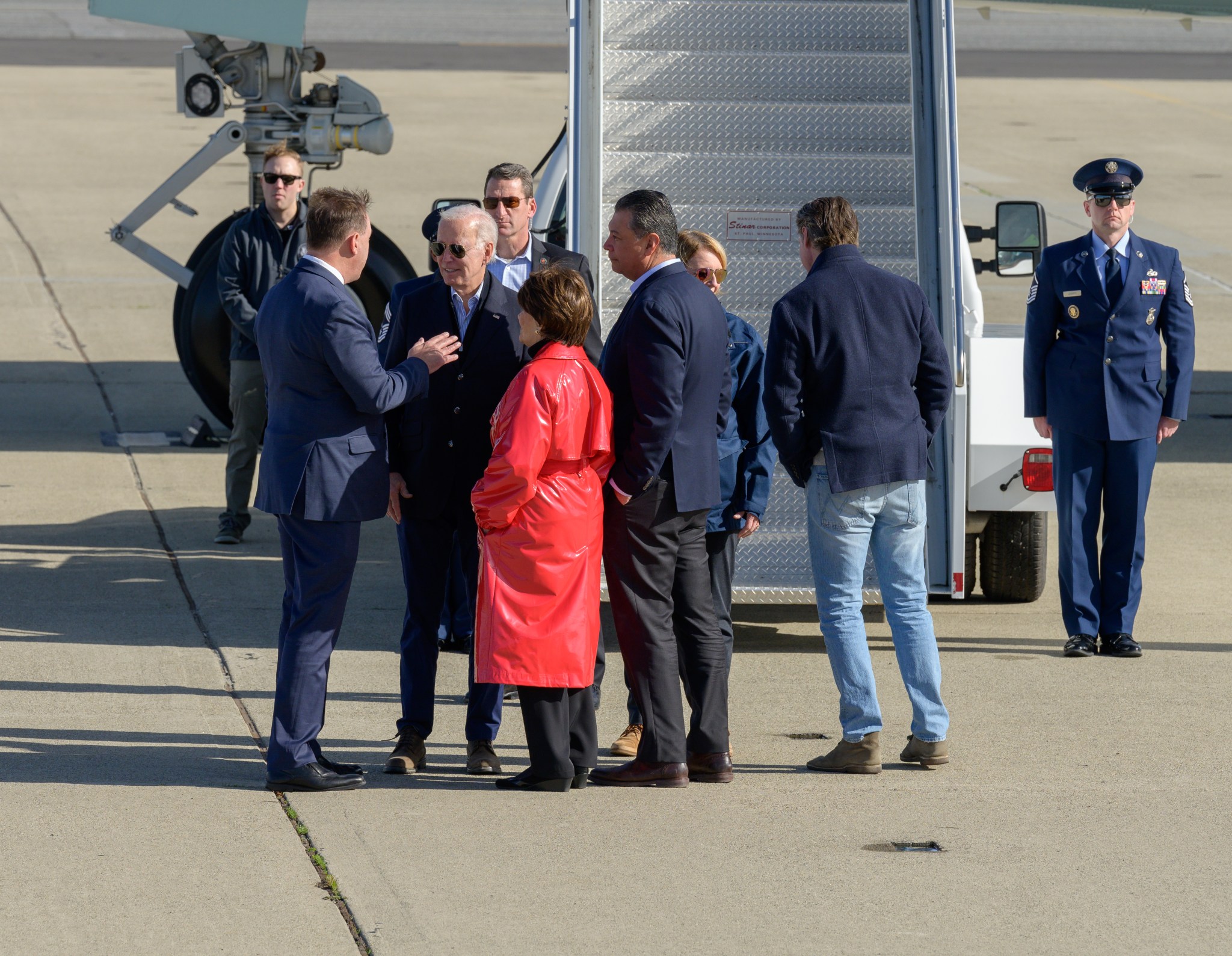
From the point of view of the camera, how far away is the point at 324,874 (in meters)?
4.78

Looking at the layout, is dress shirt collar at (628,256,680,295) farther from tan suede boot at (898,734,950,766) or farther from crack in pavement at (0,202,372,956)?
crack in pavement at (0,202,372,956)

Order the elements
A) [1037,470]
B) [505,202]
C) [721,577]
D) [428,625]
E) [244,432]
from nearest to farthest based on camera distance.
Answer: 1. [428,625]
2. [721,577]
3. [505,202]
4. [1037,470]
5. [244,432]

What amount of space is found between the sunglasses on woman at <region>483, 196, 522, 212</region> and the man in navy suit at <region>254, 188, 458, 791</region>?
99 cm

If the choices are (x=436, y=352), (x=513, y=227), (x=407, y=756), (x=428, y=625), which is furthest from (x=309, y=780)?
(x=513, y=227)

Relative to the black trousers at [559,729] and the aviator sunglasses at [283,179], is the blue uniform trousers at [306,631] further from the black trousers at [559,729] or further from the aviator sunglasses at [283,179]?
the aviator sunglasses at [283,179]

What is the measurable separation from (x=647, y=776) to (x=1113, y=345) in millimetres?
2905

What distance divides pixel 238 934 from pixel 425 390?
6.10ft

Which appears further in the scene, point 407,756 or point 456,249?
point 407,756

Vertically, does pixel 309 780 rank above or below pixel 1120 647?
below

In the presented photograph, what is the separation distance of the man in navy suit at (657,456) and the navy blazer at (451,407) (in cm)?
42

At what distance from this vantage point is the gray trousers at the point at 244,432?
8828mm

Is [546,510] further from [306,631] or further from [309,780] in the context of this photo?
[309,780]

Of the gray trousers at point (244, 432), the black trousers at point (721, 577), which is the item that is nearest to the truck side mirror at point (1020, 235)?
the black trousers at point (721, 577)

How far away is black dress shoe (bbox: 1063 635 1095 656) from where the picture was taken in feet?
23.4
